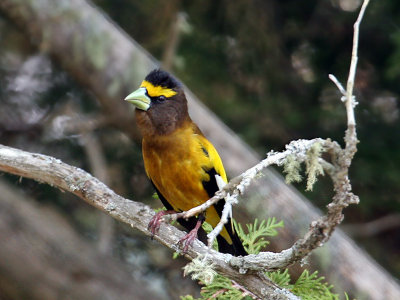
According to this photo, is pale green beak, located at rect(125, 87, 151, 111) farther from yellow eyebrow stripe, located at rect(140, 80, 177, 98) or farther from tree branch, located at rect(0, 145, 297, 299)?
tree branch, located at rect(0, 145, 297, 299)

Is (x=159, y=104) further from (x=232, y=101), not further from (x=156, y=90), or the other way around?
(x=232, y=101)

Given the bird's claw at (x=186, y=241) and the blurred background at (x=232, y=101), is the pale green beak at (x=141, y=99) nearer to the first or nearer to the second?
the bird's claw at (x=186, y=241)

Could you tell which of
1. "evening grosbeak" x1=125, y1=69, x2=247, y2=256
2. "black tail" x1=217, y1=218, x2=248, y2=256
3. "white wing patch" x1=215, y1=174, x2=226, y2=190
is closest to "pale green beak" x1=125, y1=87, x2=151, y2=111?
"evening grosbeak" x1=125, y1=69, x2=247, y2=256

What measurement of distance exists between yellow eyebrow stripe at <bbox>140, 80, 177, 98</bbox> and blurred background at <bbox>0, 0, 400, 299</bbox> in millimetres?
1404

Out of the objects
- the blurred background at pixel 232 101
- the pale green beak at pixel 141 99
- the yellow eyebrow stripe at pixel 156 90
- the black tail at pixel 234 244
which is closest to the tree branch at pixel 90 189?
Result: the black tail at pixel 234 244

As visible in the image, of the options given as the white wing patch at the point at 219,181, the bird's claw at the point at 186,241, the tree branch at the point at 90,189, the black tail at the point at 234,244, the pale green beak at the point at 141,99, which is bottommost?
the tree branch at the point at 90,189

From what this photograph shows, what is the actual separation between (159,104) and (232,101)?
1910 mm

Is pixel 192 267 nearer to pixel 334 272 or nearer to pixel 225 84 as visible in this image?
pixel 334 272

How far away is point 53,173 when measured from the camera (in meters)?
2.93

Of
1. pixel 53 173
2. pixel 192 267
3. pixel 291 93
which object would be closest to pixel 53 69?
pixel 291 93

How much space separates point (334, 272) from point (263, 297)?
1611mm

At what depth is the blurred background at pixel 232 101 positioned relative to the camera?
4973mm

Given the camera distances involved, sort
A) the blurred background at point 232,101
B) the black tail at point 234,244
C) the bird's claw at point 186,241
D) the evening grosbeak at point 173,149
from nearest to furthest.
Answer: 1. the bird's claw at point 186,241
2. the black tail at point 234,244
3. the evening grosbeak at point 173,149
4. the blurred background at point 232,101

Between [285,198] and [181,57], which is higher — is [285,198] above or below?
below
